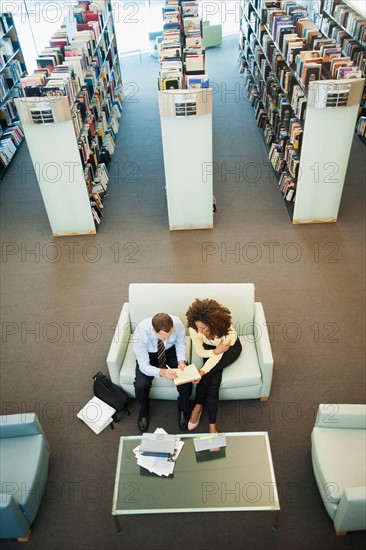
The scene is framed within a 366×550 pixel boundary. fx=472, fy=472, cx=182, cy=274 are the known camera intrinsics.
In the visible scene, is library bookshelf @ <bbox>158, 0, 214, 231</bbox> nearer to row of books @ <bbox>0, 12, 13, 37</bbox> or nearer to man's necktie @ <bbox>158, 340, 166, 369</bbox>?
man's necktie @ <bbox>158, 340, 166, 369</bbox>

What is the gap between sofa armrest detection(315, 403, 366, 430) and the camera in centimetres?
320

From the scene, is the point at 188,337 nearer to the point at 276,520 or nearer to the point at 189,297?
the point at 189,297

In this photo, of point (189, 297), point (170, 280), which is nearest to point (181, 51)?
point (170, 280)

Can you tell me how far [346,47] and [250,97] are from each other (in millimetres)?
1966

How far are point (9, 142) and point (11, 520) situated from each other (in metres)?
6.19

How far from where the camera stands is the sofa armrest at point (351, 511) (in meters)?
2.76

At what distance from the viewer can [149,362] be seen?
3730 mm

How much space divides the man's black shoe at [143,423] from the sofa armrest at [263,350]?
971 millimetres

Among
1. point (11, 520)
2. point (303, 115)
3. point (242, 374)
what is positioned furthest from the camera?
point (303, 115)

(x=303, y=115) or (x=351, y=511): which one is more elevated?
(x=303, y=115)

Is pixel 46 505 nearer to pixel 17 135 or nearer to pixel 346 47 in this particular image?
pixel 17 135

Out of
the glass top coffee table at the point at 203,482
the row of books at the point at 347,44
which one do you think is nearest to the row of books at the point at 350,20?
the row of books at the point at 347,44

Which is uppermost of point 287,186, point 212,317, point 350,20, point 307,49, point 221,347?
point 307,49

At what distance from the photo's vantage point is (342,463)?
311 cm
